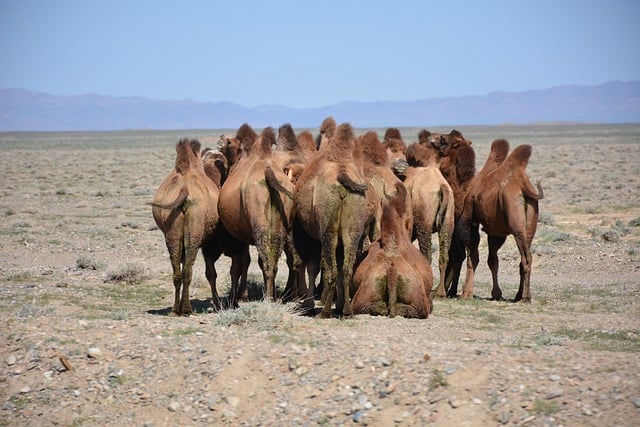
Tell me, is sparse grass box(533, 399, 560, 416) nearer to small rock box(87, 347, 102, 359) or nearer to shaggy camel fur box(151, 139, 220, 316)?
small rock box(87, 347, 102, 359)

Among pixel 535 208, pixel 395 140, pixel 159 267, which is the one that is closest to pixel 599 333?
pixel 535 208

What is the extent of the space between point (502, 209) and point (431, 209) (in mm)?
1138

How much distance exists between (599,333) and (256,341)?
14.1 ft

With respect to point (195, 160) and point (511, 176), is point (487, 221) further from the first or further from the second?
point (195, 160)

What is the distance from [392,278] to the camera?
37.7 feet

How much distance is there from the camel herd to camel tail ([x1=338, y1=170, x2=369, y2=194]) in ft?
0.04

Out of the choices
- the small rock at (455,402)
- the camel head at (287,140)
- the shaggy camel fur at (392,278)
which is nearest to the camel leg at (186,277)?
the shaggy camel fur at (392,278)

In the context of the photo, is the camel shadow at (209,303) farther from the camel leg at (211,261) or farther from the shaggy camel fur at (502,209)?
the shaggy camel fur at (502,209)

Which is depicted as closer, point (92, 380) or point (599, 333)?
point (92, 380)

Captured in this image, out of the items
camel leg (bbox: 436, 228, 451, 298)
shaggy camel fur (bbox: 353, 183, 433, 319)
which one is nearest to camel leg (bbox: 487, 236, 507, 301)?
camel leg (bbox: 436, 228, 451, 298)

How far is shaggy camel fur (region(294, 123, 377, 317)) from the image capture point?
1139cm

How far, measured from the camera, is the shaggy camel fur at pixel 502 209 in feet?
45.0

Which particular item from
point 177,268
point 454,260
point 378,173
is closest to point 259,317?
point 177,268

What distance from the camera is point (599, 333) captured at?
11.0m
